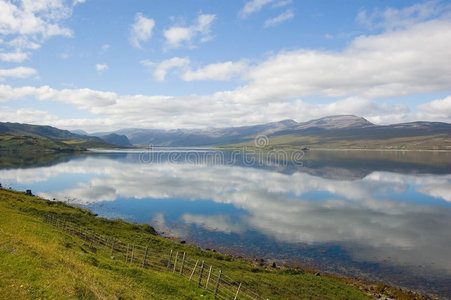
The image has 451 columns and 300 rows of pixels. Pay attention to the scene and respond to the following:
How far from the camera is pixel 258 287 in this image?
1394 inches

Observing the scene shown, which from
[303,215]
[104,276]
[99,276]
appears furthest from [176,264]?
[303,215]

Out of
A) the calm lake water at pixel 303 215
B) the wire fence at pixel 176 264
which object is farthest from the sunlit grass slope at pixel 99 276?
the calm lake water at pixel 303 215

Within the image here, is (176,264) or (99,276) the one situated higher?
(99,276)

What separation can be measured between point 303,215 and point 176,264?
49.4m

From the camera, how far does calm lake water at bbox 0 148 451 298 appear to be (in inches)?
2003

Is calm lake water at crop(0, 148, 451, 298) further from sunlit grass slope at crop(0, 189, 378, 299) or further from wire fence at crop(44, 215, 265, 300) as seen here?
wire fence at crop(44, 215, 265, 300)

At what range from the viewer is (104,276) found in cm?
2480

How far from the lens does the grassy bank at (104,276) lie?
19.8 meters

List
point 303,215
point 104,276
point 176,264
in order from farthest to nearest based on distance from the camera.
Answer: point 303,215 → point 176,264 → point 104,276

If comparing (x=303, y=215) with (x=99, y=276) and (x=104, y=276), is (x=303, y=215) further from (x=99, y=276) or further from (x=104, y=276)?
(x=99, y=276)

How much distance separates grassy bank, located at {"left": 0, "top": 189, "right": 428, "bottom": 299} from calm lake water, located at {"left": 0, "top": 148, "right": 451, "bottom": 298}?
9794mm

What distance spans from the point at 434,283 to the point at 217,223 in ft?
147

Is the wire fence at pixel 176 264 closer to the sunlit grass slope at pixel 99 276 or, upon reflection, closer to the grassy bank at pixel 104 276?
the grassy bank at pixel 104 276

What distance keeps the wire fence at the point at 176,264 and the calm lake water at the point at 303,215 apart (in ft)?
53.9
